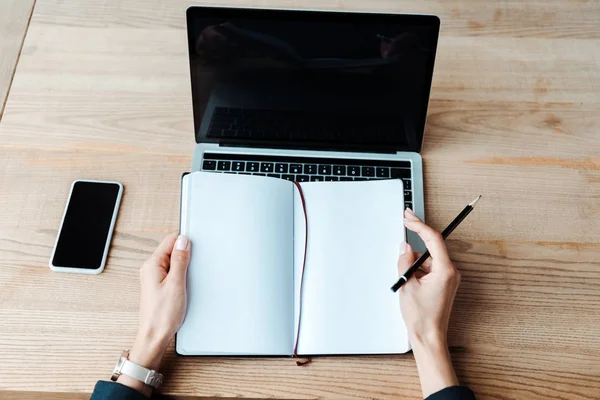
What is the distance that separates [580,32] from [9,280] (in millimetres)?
1107

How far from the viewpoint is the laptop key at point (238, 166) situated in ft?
2.85

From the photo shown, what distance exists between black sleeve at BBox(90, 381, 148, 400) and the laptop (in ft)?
1.15

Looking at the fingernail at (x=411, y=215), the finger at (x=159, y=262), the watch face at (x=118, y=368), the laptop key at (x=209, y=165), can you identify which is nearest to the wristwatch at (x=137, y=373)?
the watch face at (x=118, y=368)

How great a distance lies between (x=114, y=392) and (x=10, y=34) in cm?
73

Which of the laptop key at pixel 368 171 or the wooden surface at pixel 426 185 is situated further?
the laptop key at pixel 368 171

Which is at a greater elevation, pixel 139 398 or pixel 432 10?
pixel 432 10

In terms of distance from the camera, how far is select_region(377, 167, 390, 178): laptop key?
873mm

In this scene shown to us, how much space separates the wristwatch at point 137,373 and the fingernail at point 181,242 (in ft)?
0.54

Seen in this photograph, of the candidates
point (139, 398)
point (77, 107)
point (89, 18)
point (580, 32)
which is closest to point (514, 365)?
point (139, 398)

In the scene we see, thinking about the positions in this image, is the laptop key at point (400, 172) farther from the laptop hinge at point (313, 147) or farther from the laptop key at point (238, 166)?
the laptop key at point (238, 166)

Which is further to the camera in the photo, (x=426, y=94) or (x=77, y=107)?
(x=77, y=107)

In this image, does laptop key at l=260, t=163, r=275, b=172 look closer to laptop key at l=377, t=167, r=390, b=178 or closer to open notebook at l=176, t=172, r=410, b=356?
open notebook at l=176, t=172, r=410, b=356

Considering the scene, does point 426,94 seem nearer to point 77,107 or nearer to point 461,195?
point 461,195

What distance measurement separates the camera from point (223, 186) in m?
0.79
